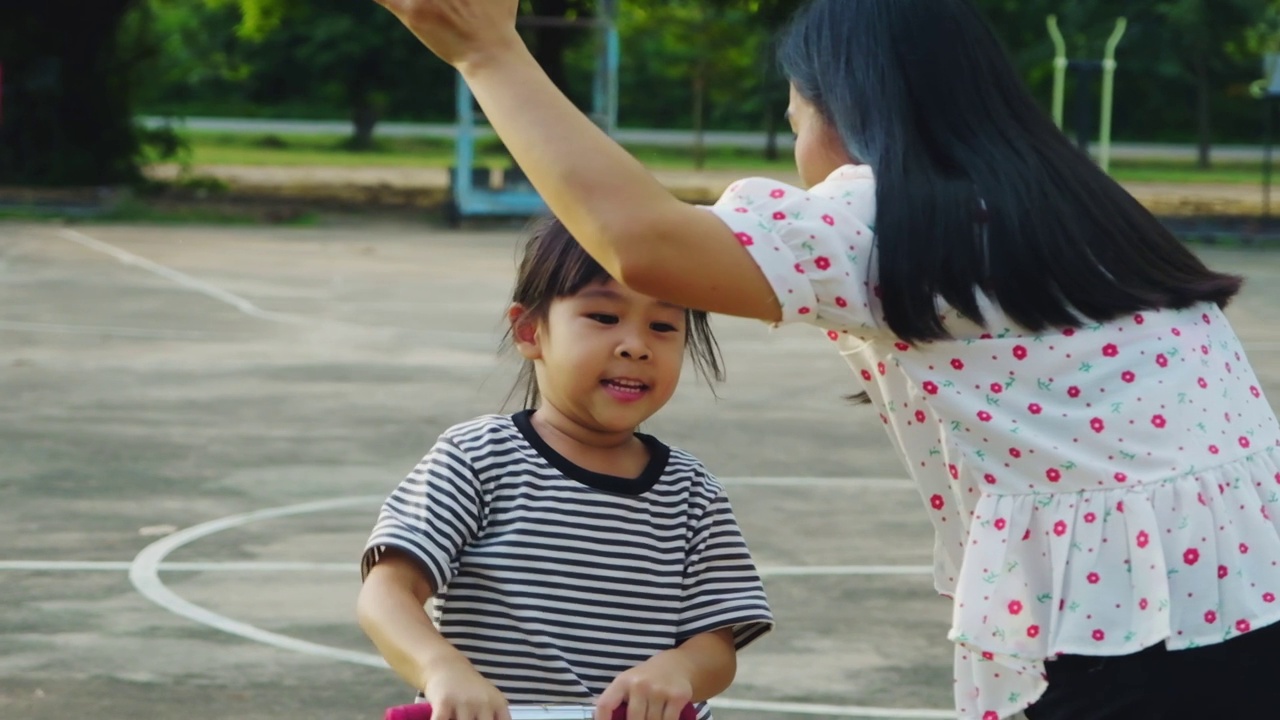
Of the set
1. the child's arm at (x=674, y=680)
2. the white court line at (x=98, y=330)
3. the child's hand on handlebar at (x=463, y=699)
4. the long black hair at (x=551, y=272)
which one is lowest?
the white court line at (x=98, y=330)

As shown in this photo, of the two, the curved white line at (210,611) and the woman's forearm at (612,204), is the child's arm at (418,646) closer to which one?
the woman's forearm at (612,204)

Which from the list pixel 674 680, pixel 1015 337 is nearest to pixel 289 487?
pixel 674 680

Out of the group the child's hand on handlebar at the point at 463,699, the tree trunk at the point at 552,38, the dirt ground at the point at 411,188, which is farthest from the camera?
the dirt ground at the point at 411,188

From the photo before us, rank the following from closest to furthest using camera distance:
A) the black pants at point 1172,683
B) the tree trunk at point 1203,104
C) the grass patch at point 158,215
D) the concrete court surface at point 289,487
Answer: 1. the black pants at point 1172,683
2. the concrete court surface at point 289,487
3. the grass patch at point 158,215
4. the tree trunk at point 1203,104

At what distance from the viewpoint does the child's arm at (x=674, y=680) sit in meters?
2.37

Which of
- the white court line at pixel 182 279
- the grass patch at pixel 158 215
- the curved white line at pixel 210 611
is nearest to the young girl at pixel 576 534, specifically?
the curved white line at pixel 210 611

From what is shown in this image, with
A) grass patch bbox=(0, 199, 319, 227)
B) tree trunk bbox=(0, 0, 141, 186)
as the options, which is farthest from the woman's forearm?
tree trunk bbox=(0, 0, 141, 186)

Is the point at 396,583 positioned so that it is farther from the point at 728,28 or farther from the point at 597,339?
the point at 728,28

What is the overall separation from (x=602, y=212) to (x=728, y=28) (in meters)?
38.4

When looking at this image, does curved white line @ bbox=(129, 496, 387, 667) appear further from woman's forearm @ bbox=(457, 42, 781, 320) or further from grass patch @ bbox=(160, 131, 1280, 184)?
grass patch @ bbox=(160, 131, 1280, 184)

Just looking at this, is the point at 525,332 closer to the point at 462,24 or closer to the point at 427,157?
the point at 462,24

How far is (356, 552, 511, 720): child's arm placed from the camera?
7.41 ft

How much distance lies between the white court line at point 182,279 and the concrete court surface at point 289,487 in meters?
0.07

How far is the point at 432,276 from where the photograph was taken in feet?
59.3
